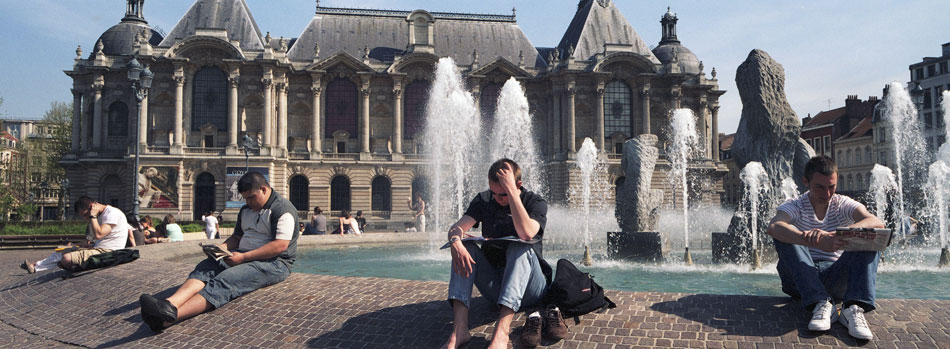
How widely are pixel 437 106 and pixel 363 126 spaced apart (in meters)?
6.83

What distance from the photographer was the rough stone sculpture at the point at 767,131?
1257 centimetres

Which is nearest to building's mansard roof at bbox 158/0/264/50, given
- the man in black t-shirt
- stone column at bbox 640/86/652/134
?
stone column at bbox 640/86/652/134

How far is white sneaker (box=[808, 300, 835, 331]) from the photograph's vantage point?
430 centimetres

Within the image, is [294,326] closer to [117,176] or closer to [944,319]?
[944,319]

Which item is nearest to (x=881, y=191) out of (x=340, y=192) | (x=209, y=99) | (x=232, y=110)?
(x=340, y=192)

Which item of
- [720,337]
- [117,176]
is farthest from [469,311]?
[117,176]

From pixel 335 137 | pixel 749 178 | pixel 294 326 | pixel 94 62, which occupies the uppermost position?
pixel 94 62

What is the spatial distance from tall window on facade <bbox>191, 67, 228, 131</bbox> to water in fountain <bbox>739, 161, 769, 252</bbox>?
38.7 m

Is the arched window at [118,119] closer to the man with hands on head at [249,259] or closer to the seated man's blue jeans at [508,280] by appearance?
the man with hands on head at [249,259]

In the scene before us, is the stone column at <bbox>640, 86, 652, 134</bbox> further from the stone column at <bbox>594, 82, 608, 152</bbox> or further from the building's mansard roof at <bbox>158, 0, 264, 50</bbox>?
the building's mansard roof at <bbox>158, 0, 264, 50</bbox>

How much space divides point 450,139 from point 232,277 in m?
34.5

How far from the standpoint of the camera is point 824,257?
5094 mm

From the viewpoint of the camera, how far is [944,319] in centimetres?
447

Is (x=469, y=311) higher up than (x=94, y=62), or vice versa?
(x=94, y=62)
